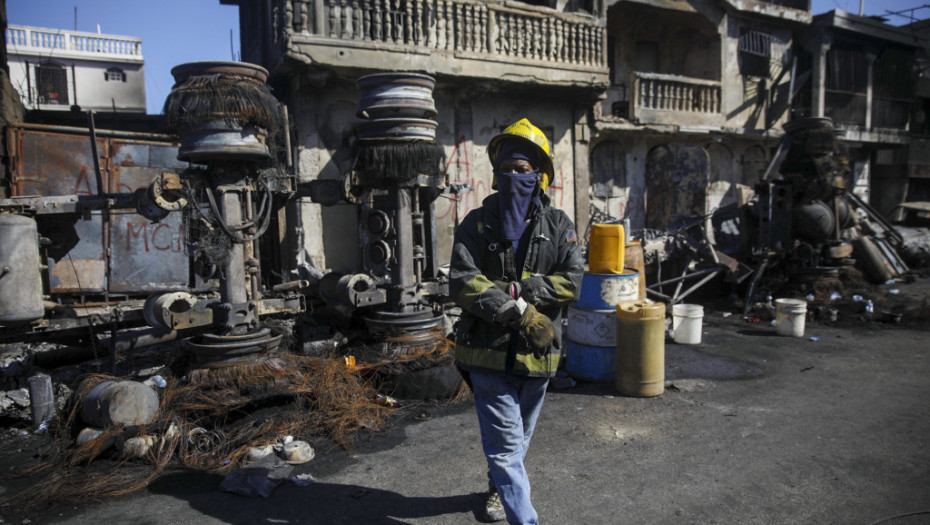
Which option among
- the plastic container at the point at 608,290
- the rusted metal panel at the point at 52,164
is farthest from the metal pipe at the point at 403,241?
the rusted metal panel at the point at 52,164

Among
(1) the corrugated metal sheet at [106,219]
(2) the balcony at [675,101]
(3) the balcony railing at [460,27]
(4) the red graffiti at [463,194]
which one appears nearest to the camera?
(1) the corrugated metal sheet at [106,219]

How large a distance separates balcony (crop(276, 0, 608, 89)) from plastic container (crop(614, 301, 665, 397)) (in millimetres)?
6678

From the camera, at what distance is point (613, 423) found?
187 inches

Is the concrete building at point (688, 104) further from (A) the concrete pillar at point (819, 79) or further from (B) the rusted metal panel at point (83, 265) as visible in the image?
(B) the rusted metal panel at point (83, 265)

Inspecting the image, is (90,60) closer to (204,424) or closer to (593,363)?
(204,424)

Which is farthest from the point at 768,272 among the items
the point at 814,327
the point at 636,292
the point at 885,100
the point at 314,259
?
the point at 885,100

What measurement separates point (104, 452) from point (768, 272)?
34.0 feet

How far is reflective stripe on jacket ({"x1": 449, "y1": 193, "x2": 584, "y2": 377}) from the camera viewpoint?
291cm

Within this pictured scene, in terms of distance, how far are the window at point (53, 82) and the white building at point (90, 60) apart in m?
1.25

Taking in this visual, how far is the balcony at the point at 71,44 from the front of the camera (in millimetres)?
23531

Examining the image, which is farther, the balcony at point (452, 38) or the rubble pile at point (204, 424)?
the balcony at point (452, 38)

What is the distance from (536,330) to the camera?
2842mm

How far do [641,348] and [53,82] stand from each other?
2287 cm

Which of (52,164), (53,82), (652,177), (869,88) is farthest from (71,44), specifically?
(869,88)
